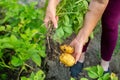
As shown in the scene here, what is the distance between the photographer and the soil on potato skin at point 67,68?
2.70m

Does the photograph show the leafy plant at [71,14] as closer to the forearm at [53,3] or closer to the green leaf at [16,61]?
the forearm at [53,3]

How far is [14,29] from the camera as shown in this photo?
2.08 meters

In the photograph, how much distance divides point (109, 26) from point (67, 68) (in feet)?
1.74

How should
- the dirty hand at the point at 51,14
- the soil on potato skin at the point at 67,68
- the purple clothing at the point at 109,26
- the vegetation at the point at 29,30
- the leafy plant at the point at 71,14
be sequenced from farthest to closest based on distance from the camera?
the soil on potato skin at the point at 67,68
the purple clothing at the point at 109,26
the leafy plant at the point at 71,14
the dirty hand at the point at 51,14
the vegetation at the point at 29,30

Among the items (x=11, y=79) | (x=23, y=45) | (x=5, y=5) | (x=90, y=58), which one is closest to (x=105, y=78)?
(x=23, y=45)

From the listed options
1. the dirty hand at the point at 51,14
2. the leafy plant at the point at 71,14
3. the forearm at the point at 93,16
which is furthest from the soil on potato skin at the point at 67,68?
the forearm at the point at 93,16

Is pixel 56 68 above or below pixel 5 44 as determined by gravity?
below

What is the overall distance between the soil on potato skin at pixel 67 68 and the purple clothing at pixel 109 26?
21cm

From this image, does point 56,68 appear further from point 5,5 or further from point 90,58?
point 5,5

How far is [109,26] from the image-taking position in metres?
2.53

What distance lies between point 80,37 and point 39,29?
10.0 inches

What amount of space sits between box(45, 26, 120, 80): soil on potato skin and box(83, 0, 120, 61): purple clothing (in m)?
0.21

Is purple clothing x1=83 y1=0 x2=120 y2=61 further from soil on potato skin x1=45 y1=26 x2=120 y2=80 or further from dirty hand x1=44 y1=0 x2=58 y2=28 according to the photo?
dirty hand x1=44 y1=0 x2=58 y2=28

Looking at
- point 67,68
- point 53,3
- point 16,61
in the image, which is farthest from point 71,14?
point 67,68
